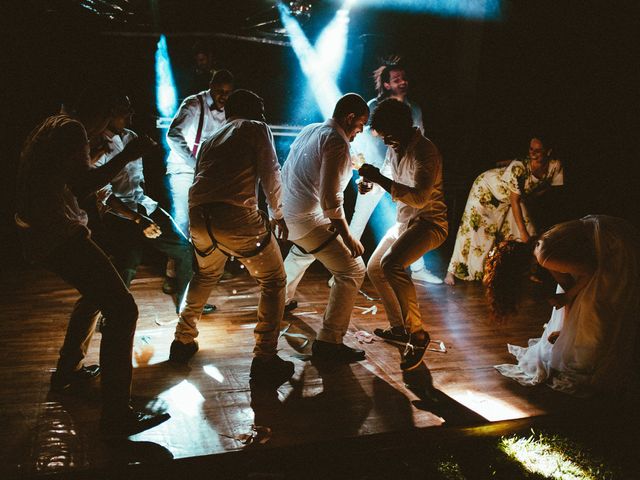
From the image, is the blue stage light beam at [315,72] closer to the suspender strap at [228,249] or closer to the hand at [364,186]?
the hand at [364,186]

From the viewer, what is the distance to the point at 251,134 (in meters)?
3.37

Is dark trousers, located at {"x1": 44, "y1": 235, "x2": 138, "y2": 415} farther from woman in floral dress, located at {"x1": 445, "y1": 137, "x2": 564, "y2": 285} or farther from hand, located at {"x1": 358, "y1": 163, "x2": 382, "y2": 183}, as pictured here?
woman in floral dress, located at {"x1": 445, "y1": 137, "x2": 564, "y2": 285}

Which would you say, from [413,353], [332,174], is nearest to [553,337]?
[413,353]

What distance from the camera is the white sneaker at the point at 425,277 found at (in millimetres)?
6184

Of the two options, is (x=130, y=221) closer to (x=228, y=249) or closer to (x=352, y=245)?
(x=228, y=249)

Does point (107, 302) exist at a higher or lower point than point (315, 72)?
lower

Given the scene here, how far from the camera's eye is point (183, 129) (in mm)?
5277

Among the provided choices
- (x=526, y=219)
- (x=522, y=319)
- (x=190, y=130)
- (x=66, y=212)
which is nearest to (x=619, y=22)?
(x=526, y=219)

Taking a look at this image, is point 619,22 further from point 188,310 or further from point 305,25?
point 188,310

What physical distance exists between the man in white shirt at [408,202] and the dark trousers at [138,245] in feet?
5.91

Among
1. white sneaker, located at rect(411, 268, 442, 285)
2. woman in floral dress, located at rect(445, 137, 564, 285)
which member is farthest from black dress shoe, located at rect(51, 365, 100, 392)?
woman in floral dress, located at rect(445, 137, 564, 285)

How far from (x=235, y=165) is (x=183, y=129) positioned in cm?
220

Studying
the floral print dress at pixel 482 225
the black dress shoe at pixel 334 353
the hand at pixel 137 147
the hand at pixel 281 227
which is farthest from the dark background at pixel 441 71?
the hand at pixel 137 147

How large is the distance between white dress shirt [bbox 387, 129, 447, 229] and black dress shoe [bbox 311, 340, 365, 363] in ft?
3.69
